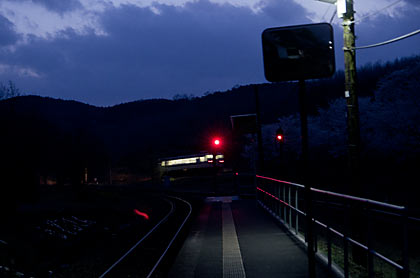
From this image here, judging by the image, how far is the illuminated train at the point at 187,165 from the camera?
210 feet

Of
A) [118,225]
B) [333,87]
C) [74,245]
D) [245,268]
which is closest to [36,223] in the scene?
[118,225]

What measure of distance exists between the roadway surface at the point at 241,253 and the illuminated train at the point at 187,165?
163 ft

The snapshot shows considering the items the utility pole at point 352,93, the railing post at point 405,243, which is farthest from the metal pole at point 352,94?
the railing post at point 405,243

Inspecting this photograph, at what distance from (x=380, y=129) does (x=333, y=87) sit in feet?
245

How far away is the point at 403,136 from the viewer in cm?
Result: 3344

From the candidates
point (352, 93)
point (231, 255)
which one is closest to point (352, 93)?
point (352, 93)

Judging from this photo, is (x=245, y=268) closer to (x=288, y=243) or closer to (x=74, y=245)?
(x=288, y=243)

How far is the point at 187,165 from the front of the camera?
65312 millimetres

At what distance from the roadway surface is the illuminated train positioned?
49.7m

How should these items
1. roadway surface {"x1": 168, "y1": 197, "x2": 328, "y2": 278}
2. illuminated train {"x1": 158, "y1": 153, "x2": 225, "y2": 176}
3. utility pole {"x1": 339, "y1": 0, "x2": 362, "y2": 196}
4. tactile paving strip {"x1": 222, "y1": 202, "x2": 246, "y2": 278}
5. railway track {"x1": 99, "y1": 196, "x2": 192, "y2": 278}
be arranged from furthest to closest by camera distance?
illuminated train {"x1": 158, "y1": 153, "x2": 225, "y2": 176}
railway track {"x1": 99, "y1": 196, "x2": 192, "y2": 278}
utility pole {"x1": 339, "y1": 0, "x2": 362, "y2": 196}
roadway surface {"x1": 168, "y1": 197, "x2": 328, "y2": 278}
tactile paving strip {"x1": 222, "y1": 202, "x2": 246, "y2": 278}

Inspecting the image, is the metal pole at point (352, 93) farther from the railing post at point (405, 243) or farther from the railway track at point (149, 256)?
the railway track at point (149, 256)

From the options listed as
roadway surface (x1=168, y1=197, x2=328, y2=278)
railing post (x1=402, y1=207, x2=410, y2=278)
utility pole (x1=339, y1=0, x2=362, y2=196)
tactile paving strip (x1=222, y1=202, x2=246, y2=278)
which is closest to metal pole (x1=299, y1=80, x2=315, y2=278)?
railing post (x1=402, y1=207, x2=410, y2=278)

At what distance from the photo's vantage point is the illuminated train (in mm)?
63953

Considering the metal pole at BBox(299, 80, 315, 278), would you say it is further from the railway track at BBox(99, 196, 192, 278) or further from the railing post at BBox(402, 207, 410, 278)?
the railway track at BBox(99, 196, 192, 278)
